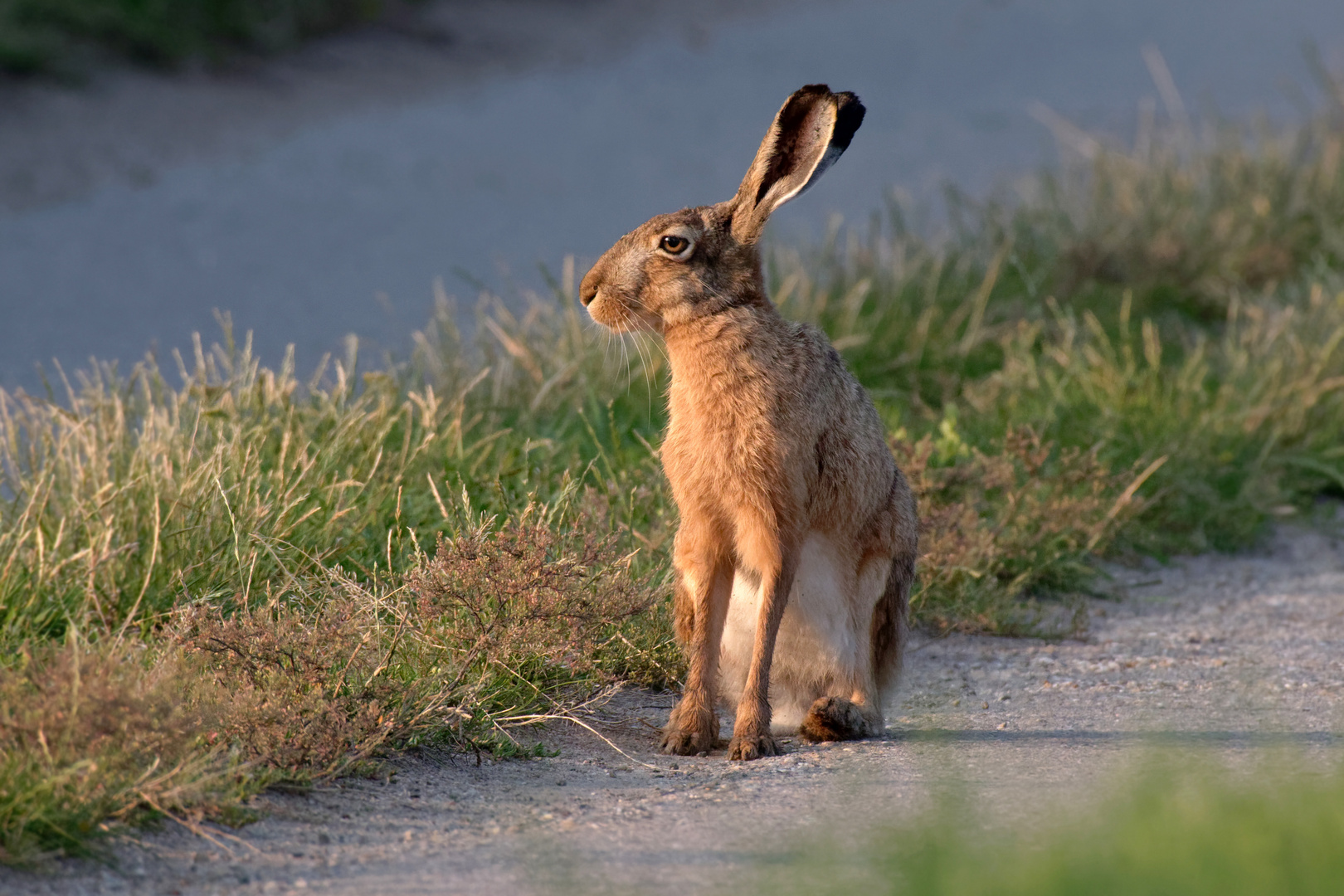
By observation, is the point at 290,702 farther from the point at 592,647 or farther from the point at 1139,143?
the point at 1139,143

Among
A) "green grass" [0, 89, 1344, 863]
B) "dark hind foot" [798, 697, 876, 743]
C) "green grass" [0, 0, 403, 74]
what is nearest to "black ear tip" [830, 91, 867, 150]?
"green grass" [0, 89, 1344, 863]

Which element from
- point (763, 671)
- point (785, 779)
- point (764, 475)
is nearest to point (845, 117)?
point (764, 475)

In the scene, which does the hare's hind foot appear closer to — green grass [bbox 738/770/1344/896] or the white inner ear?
green grass [bbox 738/770/1344/896]

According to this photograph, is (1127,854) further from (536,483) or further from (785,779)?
(536,483)

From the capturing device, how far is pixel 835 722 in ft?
13.2

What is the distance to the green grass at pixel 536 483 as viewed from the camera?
11.4 feet

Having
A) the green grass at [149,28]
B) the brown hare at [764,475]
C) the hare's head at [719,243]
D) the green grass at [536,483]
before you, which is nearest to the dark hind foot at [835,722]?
the brown hare at [764,475]

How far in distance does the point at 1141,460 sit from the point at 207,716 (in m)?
4.01

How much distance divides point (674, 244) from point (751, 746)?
1332mm

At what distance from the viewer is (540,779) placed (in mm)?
3721

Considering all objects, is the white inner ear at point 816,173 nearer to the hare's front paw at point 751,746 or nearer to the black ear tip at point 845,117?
the black ear tip at point 845,117

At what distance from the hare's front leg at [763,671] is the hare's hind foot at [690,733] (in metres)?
0.07

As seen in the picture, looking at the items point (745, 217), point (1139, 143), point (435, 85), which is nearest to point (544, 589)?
point (745, 217)

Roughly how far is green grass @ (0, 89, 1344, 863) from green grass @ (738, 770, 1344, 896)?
50.3 inches
